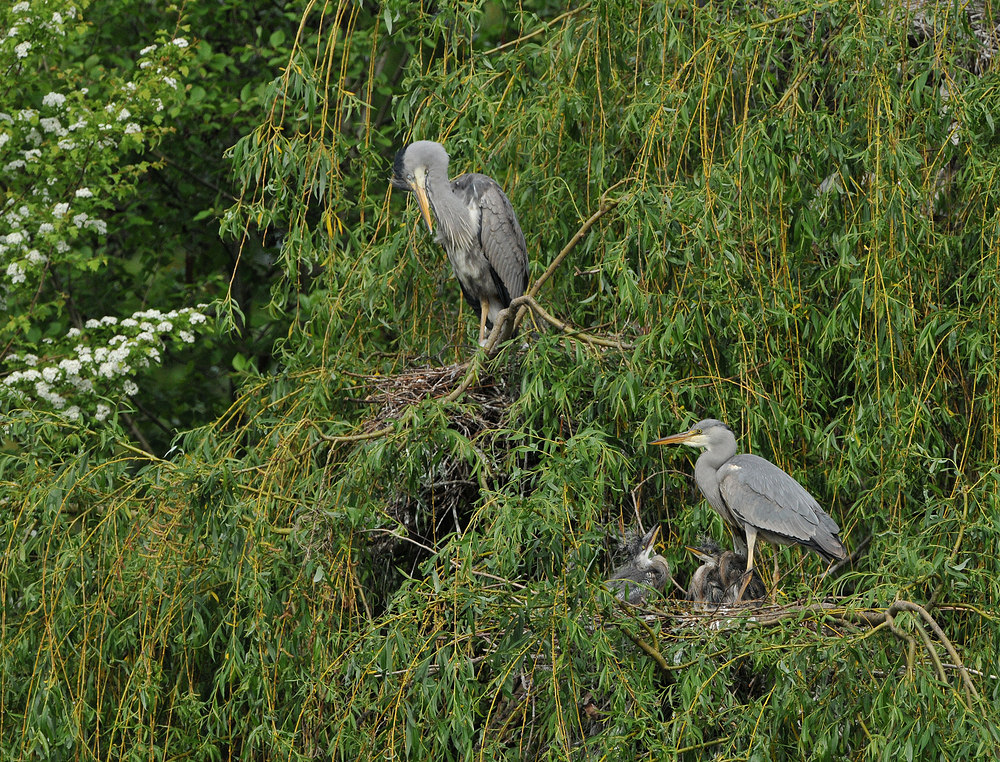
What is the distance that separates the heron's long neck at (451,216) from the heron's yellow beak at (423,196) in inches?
4.9

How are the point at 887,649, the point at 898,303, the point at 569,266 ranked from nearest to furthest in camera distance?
the point at 887,649
the point at 898,303
the point at 569,266

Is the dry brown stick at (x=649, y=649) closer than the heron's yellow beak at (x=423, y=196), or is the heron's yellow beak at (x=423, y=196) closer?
the dry brown stick at (x=649, y=649)

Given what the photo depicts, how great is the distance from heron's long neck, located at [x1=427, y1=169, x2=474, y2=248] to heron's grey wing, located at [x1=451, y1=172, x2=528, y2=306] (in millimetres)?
46

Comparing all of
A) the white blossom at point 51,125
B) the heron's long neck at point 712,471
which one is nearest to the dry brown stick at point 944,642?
the heron's long neck at point 712,471

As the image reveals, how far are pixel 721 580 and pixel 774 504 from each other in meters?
0.50

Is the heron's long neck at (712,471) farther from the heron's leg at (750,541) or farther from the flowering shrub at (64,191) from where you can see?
the flowering shrub at (64,191)

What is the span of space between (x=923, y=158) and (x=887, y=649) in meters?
1.97

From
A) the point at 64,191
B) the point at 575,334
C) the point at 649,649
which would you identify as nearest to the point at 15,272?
the point at 64,191

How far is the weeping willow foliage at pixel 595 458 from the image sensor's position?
3930mm

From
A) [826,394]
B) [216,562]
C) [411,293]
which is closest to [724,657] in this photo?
[826,394]

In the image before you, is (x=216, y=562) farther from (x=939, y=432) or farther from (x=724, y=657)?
(x=939, y=432)

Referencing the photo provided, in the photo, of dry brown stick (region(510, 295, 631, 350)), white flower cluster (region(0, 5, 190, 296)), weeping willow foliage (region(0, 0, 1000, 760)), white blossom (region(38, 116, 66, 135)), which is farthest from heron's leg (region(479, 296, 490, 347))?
white blossom (region(38, 116, 66, 135))

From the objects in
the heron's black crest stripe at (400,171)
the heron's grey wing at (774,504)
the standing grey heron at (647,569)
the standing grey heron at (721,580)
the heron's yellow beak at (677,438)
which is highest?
the heron's black crest stripe at (400,171)

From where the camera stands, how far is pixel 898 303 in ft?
15.5
